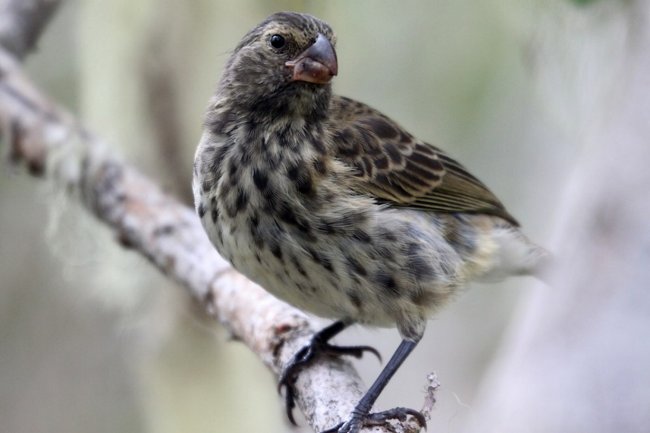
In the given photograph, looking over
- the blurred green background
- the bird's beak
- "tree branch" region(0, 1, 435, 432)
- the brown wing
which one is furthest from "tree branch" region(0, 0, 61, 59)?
the bird's beak

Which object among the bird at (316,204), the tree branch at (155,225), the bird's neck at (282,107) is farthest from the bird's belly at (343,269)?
the bird's neck at (282,107)

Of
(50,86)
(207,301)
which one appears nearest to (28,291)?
(50,86)

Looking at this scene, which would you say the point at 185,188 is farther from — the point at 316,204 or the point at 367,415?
the point at 367,415

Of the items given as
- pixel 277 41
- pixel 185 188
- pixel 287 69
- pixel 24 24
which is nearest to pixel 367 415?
pixel 287 69

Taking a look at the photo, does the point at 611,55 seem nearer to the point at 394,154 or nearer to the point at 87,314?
the point at 394,154

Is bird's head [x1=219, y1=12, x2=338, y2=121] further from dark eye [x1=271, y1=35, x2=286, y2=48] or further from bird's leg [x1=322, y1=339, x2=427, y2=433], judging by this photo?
bird's leg [x1=322, y1=339, x2=427, y2=433]

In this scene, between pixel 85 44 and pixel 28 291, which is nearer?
pixel 85 44
